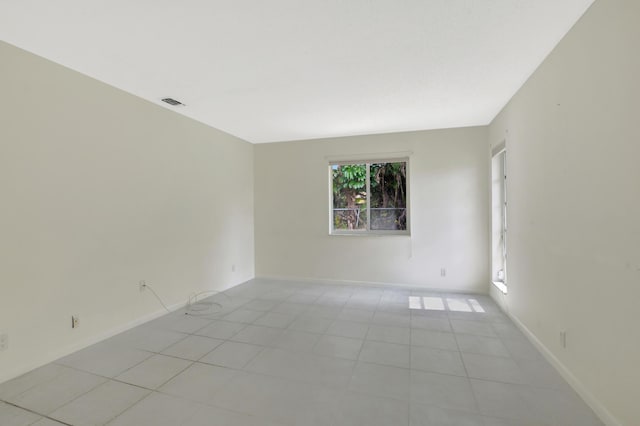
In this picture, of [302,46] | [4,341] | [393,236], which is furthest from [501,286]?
[4,341]

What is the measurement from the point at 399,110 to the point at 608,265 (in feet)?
8.31

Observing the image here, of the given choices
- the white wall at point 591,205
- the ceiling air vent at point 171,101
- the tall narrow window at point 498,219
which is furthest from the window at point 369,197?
the ceiling air vent at point 171,101

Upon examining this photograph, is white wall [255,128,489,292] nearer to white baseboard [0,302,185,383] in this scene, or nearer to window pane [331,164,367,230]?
window pane [331,164,367,230]

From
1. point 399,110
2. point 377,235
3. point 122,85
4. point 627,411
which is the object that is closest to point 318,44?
point 399,110

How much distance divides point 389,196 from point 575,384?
10.3ft

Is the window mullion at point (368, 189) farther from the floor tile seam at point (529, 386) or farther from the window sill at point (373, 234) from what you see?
the floor tile seam at point (529, 386)

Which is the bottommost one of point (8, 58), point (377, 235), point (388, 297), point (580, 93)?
point (388, 297)

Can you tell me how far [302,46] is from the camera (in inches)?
83.9

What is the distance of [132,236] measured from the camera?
3.02 metres

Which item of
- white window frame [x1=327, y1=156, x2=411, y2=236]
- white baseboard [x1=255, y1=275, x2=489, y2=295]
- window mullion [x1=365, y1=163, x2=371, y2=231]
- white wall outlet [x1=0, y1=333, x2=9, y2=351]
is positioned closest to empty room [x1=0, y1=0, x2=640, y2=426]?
white wall outlet [x1=0, y1=333, x2=9, y2=351]

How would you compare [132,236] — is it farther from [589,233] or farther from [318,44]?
[589,233]

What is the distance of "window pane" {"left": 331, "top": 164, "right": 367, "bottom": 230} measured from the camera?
15.8 ft

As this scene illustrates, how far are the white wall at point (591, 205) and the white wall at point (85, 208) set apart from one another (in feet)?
12.5

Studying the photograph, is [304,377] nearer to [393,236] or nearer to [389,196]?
[393,236]
